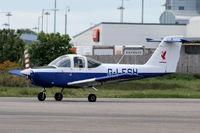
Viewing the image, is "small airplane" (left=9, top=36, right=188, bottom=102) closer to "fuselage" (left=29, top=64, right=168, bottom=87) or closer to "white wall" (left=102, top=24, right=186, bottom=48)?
"fuselage" (left=29, top=64, right=168, bottom=87)

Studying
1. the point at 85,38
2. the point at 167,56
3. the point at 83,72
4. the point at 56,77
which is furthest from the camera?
the point at 85,38

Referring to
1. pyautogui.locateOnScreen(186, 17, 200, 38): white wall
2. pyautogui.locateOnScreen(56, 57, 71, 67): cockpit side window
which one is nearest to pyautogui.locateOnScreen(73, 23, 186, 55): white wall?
pyautogui.locateOnScreen(186, 17, 200, 38): white wall

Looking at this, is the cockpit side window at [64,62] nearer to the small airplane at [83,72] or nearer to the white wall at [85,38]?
the small airplane at [83,72]

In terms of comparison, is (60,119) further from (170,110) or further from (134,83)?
(134,83)

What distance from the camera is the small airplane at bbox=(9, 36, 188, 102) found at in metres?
28.7

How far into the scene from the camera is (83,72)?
29.4 m

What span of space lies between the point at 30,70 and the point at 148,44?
6007 centimetres

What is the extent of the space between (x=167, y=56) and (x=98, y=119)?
1225 cm

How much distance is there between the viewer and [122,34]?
8781 centimetres

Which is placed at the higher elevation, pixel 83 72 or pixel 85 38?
pixel 85 38

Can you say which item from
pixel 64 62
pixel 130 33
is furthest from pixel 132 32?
pixel 64 62

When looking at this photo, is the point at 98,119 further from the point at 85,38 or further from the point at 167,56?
the point at 85,38

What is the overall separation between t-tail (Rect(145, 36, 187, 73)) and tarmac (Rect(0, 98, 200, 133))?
6111 millimetres

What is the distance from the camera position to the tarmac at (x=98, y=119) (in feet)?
54.1
